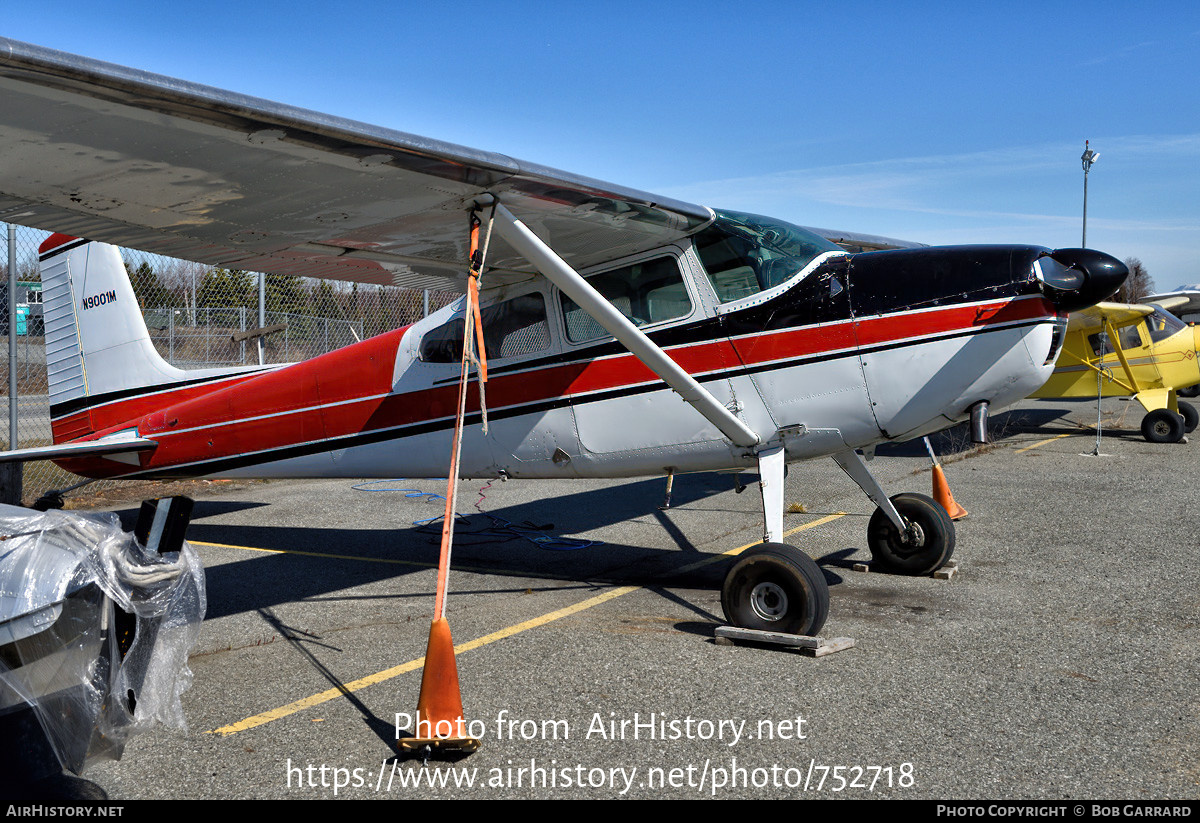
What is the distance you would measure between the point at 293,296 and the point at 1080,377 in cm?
1955

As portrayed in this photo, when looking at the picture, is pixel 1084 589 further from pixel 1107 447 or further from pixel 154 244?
pixel 1107 447

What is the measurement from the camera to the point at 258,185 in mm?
4492

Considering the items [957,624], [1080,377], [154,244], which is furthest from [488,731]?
[1080,377]

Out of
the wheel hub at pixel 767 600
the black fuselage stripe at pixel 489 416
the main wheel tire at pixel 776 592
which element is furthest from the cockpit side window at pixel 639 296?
the wheel hub at pixel 767 600

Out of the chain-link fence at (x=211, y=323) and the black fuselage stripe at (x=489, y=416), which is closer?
the black fuselage stripe at (x=489, y=416)

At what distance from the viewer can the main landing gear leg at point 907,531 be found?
20.7 feet

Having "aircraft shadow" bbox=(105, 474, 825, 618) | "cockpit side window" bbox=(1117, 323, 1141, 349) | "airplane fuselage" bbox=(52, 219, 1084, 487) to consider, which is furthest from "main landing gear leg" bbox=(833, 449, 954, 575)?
"cockpit side window" bbox=(1117, 323, 1141, 349)

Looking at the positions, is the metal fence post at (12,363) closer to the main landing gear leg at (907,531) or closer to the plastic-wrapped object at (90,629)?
the plastic-wrapped object at (90,629)

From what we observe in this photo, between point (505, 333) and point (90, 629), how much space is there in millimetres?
3686

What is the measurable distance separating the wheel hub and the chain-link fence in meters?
4.65

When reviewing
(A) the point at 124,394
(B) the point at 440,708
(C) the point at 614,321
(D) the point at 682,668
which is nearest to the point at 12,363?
(A) the point at 124,394

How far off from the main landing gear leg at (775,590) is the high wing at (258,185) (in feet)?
6.70

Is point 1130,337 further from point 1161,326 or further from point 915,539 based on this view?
point 915,539

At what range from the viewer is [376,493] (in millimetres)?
10992
